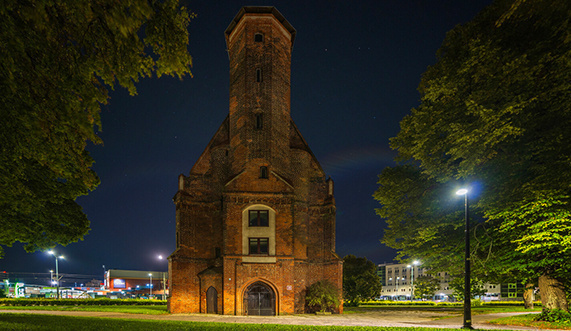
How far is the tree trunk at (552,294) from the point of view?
17180 millimetres

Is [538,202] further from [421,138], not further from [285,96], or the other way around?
[285,96]

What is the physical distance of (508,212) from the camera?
52.0ft

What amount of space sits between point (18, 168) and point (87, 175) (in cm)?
199

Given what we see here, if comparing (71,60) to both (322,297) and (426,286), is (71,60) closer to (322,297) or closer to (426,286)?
(426,286)

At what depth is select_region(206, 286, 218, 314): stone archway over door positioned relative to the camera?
3022 cm

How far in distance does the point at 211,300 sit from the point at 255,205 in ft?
28.7

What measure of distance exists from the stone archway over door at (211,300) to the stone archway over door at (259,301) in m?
3.22

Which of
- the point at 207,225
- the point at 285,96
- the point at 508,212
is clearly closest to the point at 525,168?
the point at 508,212

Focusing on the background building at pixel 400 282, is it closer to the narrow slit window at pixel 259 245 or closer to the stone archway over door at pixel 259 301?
the stone archway over door at pixel 259 301

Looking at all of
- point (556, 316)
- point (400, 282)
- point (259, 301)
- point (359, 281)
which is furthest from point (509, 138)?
point (400, 282)

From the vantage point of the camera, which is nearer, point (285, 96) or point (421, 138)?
point (421, 138)

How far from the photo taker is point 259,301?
2864 centimetres

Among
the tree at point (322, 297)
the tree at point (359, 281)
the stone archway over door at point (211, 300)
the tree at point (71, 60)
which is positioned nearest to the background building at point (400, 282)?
the tree at point (359, 281)


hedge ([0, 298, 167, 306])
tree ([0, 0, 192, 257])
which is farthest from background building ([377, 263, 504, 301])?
tree ([0, 0, 192, 257])
